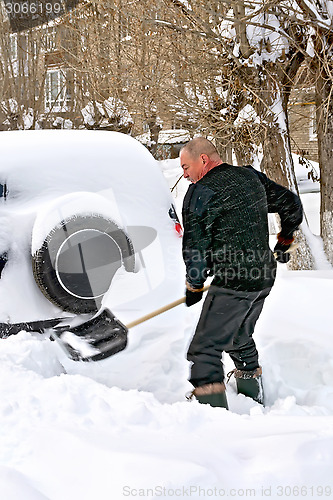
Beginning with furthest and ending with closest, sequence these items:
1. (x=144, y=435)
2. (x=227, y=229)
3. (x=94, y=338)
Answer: (x=94, y=338) → (x=227, y=229) → (x=144, y=435)

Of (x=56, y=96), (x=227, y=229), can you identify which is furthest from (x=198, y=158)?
(x=56, y=96)

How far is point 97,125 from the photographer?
12016 millimetres

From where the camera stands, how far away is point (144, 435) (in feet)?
6.94

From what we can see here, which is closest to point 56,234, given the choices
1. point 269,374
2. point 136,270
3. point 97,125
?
point 136,270

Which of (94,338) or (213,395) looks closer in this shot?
(213,395)

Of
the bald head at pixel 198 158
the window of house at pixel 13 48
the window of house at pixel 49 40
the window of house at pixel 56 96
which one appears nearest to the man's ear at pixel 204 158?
the bald head at pixel 198 158

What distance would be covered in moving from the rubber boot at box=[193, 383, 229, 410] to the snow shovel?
2.38ft

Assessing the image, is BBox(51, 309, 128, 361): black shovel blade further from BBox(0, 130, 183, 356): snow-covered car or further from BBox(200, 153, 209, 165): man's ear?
BBox(200, 153, 209, 165): man's ear

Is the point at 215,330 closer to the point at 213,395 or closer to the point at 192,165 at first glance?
the point at 213,395

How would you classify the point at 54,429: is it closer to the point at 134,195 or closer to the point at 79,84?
the point at 134,195

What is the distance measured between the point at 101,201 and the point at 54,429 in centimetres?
203

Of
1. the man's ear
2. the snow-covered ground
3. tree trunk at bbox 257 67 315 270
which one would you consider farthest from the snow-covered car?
tree trunk at bbox 257 67 315 270

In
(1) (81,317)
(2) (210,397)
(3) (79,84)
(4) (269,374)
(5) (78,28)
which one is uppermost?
(5) (78,28)

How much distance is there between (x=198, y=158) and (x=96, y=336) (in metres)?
1.54
